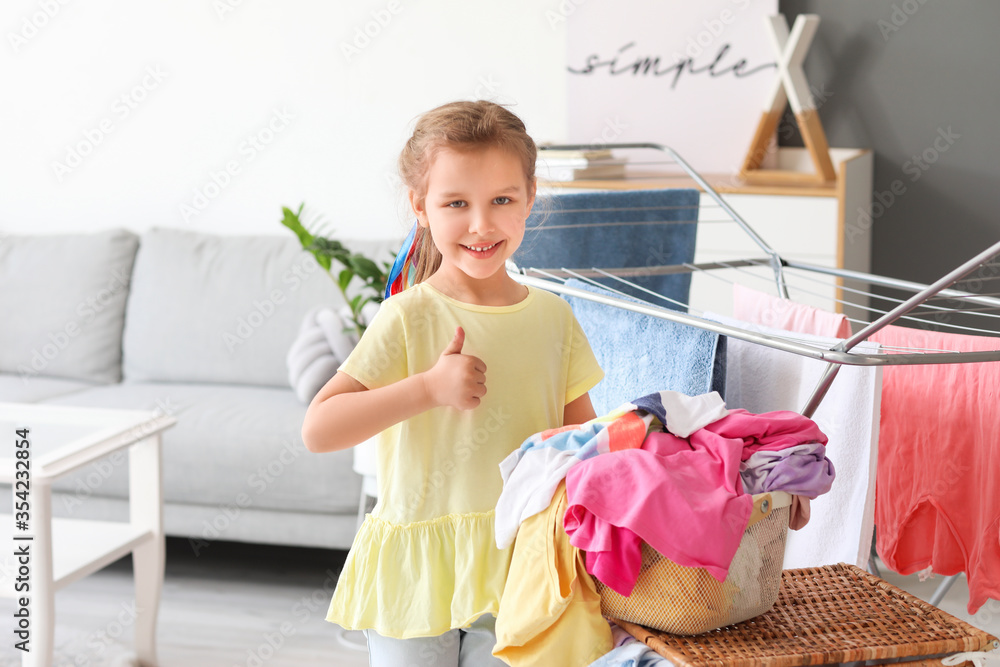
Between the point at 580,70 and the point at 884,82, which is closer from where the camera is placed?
the point at 884,82

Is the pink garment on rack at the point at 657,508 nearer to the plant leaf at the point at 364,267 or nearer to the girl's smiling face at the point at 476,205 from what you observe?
the girl's smiling face at the point at 476,205

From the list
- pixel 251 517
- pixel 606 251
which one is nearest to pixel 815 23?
pixel 606 251

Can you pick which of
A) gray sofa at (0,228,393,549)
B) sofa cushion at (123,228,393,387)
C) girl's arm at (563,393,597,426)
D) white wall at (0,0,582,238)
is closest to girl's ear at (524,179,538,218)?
girl's arm at (563,393,597,426)

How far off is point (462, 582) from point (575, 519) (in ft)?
0.55

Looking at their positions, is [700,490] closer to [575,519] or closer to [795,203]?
[575,519]

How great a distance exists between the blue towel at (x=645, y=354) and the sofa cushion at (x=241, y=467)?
3.60 feet

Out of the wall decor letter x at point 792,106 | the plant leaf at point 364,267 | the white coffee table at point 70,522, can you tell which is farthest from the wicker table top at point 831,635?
the wall decor letter x at point 792,106

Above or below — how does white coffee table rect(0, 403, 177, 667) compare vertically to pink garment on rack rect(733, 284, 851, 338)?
below

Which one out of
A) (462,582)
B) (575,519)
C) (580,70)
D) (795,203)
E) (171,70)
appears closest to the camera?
(575,519)

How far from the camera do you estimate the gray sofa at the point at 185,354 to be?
246 centimetres

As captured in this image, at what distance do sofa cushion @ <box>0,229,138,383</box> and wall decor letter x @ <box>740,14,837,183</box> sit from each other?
189 centimetres

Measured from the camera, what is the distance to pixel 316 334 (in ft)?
8.48

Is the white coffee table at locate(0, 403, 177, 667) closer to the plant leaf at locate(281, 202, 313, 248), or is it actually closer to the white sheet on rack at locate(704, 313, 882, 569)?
the plant leaf at locate(281, 202, 313, 248)

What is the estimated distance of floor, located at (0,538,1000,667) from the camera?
2156mm
